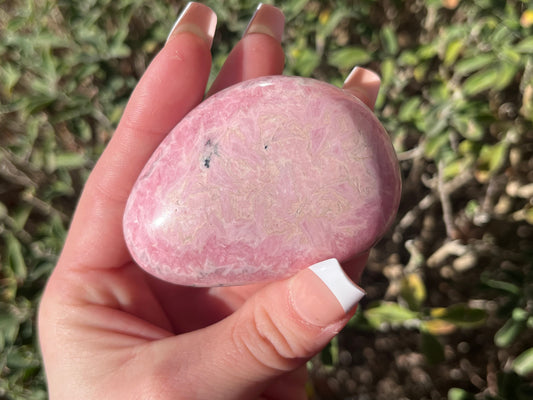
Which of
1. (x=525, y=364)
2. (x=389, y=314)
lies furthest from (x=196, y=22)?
(x=525, y=364)

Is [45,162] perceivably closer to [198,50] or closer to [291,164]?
[198,50]

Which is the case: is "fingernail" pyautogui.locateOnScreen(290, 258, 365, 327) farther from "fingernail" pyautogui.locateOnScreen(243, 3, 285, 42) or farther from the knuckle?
"fingernail" pyautogui.locateOnScreen(243, 3, 285, 42)

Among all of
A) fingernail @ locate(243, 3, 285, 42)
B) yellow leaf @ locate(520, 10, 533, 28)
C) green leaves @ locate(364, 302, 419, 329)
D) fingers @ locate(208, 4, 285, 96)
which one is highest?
fingernail @ locate(243, 3, 285, 42)

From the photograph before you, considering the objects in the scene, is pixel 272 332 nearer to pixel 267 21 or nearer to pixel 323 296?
pixel 323 296

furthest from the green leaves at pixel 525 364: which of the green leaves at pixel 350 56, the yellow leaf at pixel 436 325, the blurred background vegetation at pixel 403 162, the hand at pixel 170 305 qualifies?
the green leaves at pixel 350 56

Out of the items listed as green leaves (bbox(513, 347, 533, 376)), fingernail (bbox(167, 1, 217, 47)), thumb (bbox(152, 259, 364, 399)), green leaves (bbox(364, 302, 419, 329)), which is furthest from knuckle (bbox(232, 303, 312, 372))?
fingernail (bbox(167, 1, 217, 47))

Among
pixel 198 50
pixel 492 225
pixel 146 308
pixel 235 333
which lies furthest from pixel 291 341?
pixel 492 225
